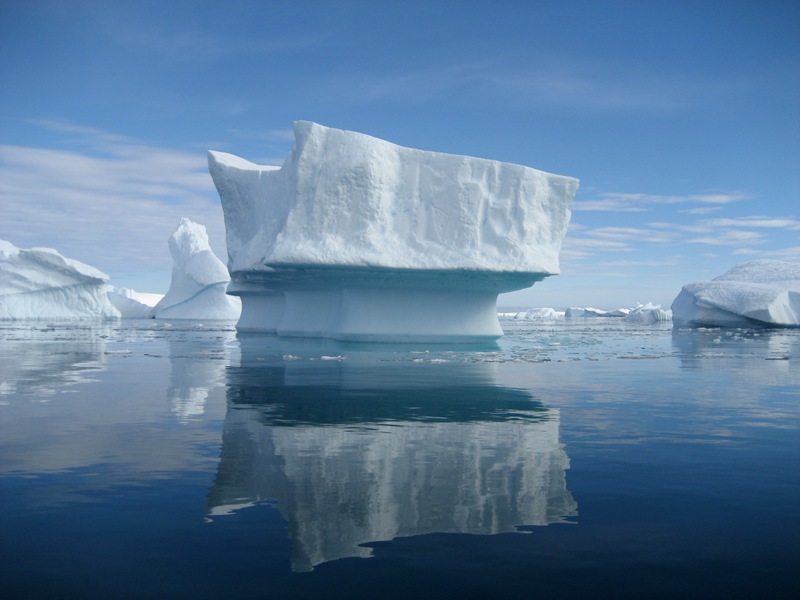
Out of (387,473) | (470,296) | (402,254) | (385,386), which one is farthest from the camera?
(470,296)

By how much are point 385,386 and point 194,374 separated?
9.05 ft

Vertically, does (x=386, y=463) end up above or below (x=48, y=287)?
below

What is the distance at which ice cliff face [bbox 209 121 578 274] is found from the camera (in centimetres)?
1570

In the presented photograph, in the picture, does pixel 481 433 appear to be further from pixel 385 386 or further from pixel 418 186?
pixel 418 186

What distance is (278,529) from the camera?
3.00 metres

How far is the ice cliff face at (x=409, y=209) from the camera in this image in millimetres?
15695

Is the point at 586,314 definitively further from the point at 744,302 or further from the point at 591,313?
the point at 744,302

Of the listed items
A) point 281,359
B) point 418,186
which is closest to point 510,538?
point 281,359

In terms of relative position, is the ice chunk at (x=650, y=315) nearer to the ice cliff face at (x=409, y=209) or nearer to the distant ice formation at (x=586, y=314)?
the distant ice formation at (x=586, y=314)

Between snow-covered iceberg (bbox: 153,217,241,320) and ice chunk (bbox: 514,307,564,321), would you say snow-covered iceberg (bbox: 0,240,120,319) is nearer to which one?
snow-covered iceberg (bbox: 153,217,241,320)

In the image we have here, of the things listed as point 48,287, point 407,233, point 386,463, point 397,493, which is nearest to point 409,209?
point 407,233

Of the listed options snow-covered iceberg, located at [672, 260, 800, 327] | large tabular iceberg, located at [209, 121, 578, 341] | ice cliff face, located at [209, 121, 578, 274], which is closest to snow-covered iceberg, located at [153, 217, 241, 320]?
large tabular iceberg, located at [209, 121, 578, 341]

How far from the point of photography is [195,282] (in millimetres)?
41906

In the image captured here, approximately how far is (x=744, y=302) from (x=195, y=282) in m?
28.5
